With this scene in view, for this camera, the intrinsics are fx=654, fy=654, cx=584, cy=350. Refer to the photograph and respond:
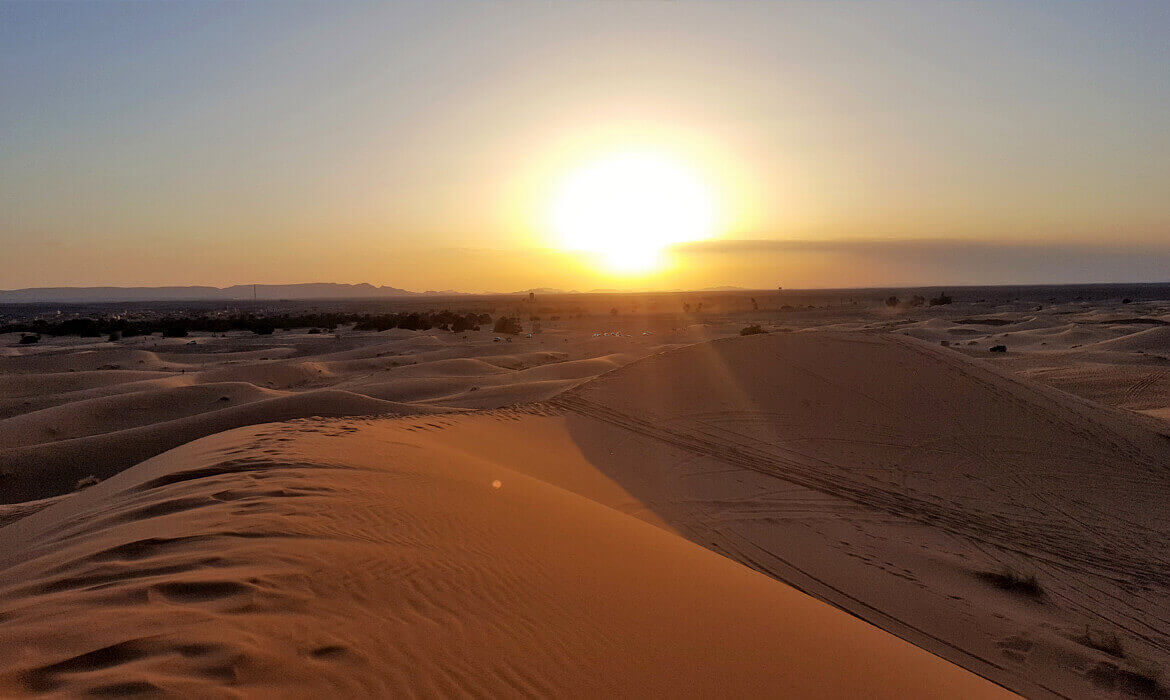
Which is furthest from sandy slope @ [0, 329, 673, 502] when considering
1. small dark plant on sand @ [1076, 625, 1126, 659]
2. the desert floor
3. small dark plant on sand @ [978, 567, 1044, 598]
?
small dark plant on sand @ [1076, 625, 1126, 659]

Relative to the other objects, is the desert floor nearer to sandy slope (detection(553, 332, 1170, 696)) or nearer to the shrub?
sandy slope (detection(553, 332, 1170, 696))

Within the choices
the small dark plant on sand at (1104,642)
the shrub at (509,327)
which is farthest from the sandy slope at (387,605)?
the shrub at (509,327)

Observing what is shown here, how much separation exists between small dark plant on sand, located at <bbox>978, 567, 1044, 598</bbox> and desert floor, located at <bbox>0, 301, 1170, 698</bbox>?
26mm

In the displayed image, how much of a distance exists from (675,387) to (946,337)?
24557 millimetres

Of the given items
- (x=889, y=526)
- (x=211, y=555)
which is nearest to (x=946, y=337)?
(x=889, y=526)

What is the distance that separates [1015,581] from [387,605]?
6.34m

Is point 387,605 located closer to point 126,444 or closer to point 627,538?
point 627,538

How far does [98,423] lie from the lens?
15.8 m

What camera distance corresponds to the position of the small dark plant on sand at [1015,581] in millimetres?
6590

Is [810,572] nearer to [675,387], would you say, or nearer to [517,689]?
[517,689]

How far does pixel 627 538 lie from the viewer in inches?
242

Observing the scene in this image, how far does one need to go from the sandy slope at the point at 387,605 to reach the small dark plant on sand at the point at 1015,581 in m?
2.74

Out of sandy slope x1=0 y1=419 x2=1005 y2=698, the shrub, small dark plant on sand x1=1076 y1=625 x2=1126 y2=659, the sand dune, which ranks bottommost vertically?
small dark plant on sand x1=1076 y1=625 x2=1126 y2=659

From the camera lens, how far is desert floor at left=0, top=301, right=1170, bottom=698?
339cm
